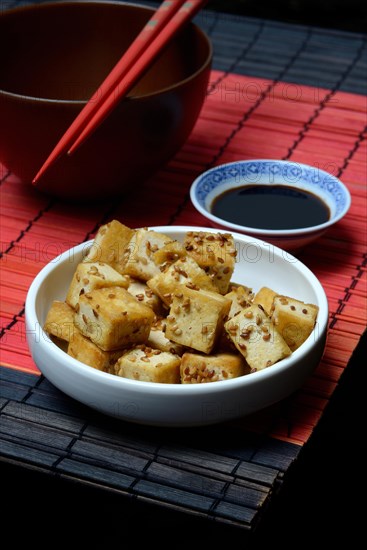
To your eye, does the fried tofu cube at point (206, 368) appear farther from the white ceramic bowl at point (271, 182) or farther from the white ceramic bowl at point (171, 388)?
the white ceramic bowl at point (271, 182)

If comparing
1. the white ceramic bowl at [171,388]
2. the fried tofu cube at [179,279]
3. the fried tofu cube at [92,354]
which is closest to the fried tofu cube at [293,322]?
the white ceramic bowl at [171,388]

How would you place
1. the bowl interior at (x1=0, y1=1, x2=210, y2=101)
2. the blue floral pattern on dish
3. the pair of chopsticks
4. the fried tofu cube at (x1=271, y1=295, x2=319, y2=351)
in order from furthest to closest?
the bowl interior at (x1=0, y1=1, x2=210, y2=101) < the blue floral pattern on dish < the pair of chopsticks < the fried tofu cube at (x1=271, y1=295, x2=319, y2=351)

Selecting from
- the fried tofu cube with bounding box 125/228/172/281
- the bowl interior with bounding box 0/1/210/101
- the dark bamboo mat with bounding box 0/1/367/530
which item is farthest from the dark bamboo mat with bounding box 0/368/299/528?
the bowl interior with bounding box 0/1/210/101

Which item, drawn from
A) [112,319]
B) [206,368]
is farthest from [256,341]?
[112,319]

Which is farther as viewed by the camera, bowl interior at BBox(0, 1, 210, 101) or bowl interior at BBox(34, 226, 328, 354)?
bowl interior at BBox(0, 1, 210, 101)

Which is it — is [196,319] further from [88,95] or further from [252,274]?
[88,95]

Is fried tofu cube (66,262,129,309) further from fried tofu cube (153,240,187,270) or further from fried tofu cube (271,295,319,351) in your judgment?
fried tofu cube (271,295,319,351)

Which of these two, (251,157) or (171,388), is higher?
(171,388)

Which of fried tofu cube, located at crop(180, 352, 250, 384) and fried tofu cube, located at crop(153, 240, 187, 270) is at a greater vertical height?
fried tofu cube, located at crop(153, 240, 187, 270)
